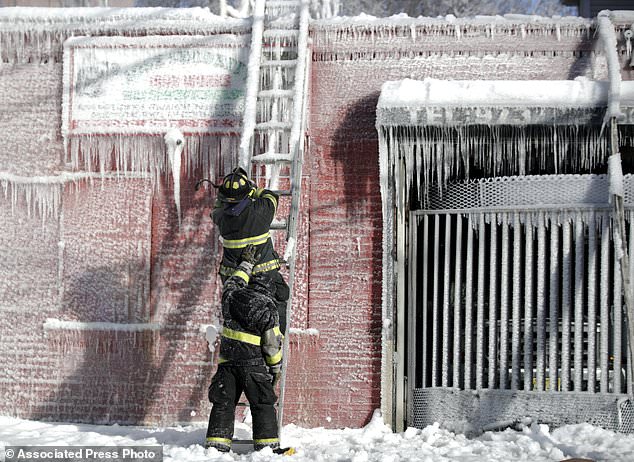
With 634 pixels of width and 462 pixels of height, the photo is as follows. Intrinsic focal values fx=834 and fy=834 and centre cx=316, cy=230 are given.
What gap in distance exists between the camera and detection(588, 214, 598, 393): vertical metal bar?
281 inches

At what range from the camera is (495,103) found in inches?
284

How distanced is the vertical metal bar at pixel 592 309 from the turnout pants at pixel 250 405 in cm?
282

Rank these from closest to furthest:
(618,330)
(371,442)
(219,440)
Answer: (219,440)
(371,442)
(618,330)

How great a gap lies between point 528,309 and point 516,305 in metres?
0.11

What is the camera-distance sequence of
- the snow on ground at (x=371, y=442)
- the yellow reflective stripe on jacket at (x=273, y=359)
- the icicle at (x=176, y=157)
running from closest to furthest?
the snow on ground at (x=371, y=442), the yellow reflective stripe on jacket at (x=273, y=359), the icicle at (x=176, y=157)

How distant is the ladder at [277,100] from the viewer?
7.22 m

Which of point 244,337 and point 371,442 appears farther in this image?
point 371,442

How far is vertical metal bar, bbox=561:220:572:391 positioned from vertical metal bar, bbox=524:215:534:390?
0.87 ft

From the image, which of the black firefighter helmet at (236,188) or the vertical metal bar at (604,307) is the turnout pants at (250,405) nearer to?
the black firefighter helmet at (236,188)

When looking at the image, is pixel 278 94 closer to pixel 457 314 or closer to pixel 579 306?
pixel 457 314

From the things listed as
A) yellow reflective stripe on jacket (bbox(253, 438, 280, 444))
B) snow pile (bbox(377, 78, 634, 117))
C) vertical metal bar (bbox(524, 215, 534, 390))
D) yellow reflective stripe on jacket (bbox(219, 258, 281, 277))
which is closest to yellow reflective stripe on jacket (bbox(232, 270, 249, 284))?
yellow reflective stripe on jacket (bbox(219, 258, 281, 277))

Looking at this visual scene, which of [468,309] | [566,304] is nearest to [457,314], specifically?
[468,309]

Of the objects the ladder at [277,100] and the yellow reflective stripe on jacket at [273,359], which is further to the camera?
the ladder at [277,100]

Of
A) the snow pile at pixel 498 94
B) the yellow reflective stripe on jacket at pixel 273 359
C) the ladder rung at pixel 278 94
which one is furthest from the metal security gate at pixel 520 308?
the yellow reflective stripe on jacket at pixel 273 359
